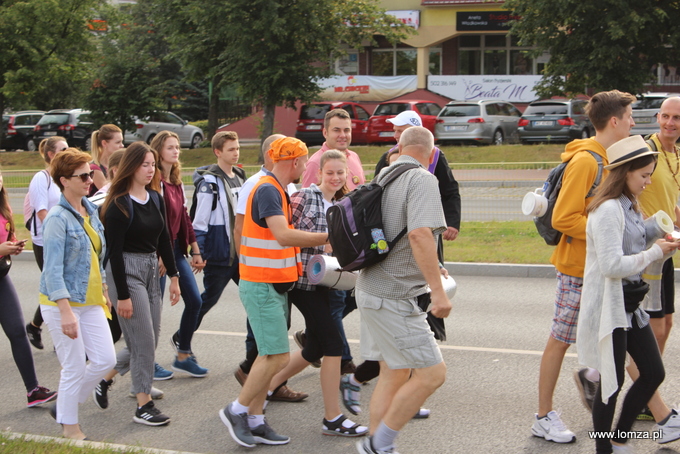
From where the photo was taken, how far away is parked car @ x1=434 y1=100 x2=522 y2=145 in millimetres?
26391

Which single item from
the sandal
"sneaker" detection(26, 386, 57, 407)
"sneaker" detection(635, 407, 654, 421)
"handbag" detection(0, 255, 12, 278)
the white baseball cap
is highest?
the white baseball cap

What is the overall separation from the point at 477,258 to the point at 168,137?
5177 millimetres

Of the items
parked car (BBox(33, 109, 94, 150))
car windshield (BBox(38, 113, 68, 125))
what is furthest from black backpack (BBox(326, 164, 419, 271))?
car windshield (BBox(38, 113, 68, 125))

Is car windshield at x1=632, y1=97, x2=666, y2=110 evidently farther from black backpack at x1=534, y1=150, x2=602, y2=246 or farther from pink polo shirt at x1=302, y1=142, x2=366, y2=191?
black backpack at x1=534, y1=150, x2=602, y2=246

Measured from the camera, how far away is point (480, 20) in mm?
36438

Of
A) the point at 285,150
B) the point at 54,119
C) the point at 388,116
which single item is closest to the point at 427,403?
the point at 285,150

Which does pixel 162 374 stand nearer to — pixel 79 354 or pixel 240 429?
pixel 79 354

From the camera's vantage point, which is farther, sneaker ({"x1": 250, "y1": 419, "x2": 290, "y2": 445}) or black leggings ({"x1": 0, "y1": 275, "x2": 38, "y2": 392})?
black leggings ({"x1": 0, "y1": 275, "x2": 38, "y2": 392})

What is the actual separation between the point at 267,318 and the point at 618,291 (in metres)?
2.06

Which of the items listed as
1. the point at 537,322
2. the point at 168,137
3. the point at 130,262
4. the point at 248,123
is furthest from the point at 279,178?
the point at 248,123

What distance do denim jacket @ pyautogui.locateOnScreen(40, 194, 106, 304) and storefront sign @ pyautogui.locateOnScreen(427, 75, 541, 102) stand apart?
31396 millimetres

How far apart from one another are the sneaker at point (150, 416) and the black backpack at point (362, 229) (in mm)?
1929

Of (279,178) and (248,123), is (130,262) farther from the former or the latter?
(248,123)

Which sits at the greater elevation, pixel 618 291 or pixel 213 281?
pixel 618 291
